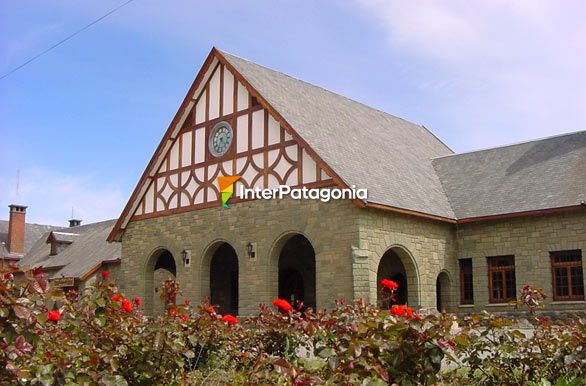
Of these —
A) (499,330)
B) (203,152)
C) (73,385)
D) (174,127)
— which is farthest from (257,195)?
(73,385)

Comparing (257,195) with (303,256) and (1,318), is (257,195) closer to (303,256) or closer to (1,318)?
(303,256)

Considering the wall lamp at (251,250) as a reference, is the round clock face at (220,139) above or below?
above

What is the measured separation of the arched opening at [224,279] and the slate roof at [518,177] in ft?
26.4

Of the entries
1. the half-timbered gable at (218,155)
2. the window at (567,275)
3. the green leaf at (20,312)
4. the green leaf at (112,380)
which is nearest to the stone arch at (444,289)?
the window at (567,275)

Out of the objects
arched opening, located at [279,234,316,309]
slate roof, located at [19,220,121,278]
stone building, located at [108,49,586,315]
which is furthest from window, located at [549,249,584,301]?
slate roof, located at [19,220,121,278]

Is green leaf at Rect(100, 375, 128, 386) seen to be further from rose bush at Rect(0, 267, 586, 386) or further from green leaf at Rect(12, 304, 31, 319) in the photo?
green leaf at Rect(12, 304, 31, 319)

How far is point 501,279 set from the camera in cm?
1998

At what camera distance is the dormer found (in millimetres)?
39812

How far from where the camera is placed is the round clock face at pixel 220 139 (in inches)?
830

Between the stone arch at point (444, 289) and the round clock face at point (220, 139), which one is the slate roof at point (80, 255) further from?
the stone arch at point (444, 289)

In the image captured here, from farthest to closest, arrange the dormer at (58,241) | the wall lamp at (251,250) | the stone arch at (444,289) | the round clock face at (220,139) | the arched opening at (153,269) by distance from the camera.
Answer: the dormer at (58,241) < the arched opening at (153,269) < the round clock face at (220,139) < the stone arch at (444,289) < the wall lamp at (251,250)

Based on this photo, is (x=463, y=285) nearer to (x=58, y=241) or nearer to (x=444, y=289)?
(x=444, y=289)

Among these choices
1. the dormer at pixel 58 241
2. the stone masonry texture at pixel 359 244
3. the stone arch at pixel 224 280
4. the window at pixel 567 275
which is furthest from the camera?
the dormer at pixel 58 241

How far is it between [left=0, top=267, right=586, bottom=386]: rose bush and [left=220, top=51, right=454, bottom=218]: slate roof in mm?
10519
